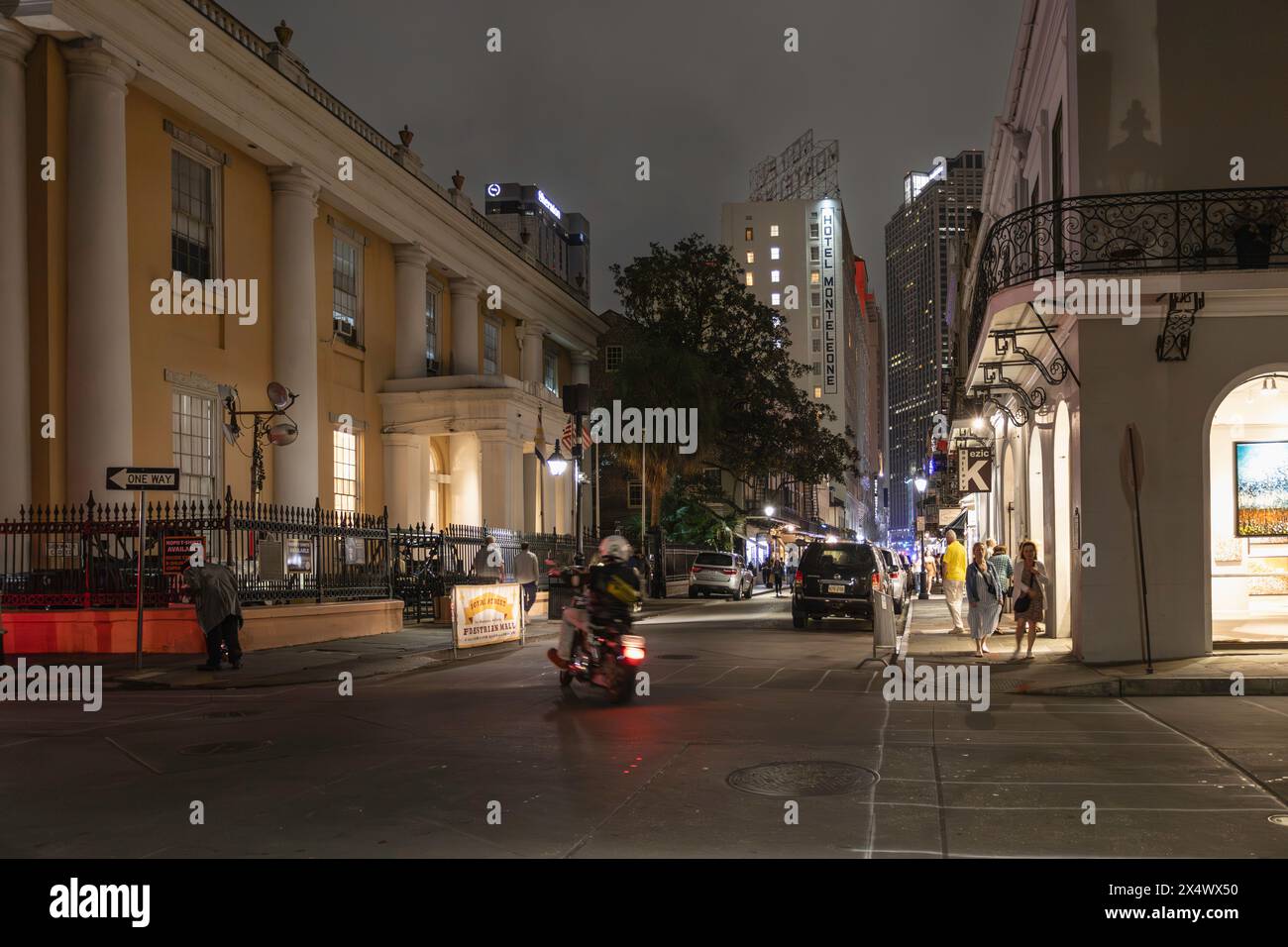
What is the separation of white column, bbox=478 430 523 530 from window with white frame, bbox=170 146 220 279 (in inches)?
397

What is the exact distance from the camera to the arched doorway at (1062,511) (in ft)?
57.7

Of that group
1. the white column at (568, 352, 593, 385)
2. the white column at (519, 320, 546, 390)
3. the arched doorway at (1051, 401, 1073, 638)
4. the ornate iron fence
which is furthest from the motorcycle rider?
the white column at (568, 352, 593, 385)

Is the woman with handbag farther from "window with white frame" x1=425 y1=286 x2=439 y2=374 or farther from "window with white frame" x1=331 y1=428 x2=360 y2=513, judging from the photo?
"window with white frame" x1=425 y1=286 x2=439 y2=374

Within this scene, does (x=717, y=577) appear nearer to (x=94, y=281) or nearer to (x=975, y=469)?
(x=975, y=469)

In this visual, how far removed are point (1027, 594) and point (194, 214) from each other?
1987cm

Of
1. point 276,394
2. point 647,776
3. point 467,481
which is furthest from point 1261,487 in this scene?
point 467,481

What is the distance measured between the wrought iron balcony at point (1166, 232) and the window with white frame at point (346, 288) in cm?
2150

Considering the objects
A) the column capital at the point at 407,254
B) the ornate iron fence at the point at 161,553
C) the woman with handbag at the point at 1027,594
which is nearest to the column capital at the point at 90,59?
the ornate iron fence at the point at 161,553

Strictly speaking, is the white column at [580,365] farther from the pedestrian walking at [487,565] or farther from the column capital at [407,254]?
the pedestrian walking at [487,565]

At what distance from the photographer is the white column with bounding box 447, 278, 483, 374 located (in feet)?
128

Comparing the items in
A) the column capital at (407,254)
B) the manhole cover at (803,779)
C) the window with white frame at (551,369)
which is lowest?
the manhole cover at (803,779)
